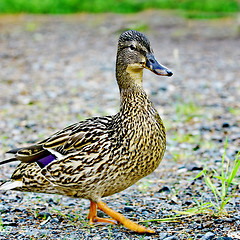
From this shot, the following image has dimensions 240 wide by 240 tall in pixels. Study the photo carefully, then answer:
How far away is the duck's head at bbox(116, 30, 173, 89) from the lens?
422cm

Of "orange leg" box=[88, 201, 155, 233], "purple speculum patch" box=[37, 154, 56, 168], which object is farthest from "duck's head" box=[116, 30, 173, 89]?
"orange leg" box=[88, 201, 155, 233]

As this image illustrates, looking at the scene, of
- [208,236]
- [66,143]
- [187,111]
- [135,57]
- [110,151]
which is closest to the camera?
[208,236]

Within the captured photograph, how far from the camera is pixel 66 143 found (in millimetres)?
4402

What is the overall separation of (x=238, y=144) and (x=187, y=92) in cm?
312

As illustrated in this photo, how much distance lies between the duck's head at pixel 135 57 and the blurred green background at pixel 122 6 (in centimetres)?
1558

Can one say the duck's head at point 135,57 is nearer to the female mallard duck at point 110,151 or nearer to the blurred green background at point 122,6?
the female mallard duck at point 110,151

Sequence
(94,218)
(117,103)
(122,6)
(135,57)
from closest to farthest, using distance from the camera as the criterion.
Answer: (135,57) < (94,218) < (117,103) < (122,6)

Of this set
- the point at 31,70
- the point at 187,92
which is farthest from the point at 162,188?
the point at 31,70

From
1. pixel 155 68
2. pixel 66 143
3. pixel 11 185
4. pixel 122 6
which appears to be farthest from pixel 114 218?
pixel 122 6

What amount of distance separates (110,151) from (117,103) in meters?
5.05

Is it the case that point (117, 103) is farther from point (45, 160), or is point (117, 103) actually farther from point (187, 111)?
point (45, 160)

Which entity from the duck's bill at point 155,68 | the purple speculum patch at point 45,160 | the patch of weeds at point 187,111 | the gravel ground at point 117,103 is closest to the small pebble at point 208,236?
the gravel ground at point 117,103

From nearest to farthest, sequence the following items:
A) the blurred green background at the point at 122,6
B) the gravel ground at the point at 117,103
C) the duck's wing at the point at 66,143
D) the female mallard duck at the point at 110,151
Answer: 1. the female mallard duck at the point at 110,151
2. the duck's wing at the point at 66,143
3. the gravel ground at the point at 117,103
4. the blurred green background at the point at 122,6

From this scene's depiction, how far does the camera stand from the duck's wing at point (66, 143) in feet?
14.2
